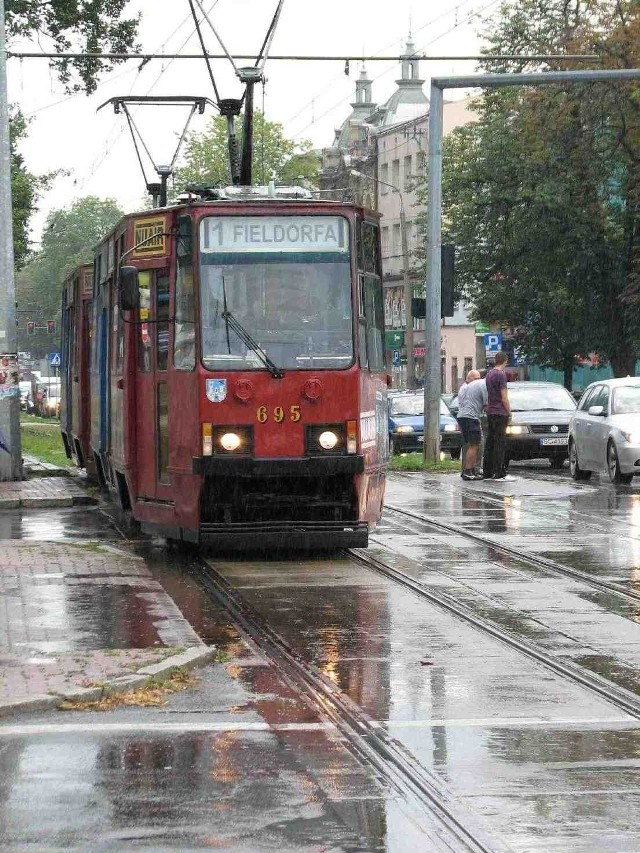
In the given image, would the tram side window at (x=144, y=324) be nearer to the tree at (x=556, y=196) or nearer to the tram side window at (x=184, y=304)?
the tram side window at (x=184, y=304)

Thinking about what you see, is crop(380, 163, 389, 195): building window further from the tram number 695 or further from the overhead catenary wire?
the tram number 695

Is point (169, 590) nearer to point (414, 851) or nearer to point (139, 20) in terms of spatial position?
point (414, 851)

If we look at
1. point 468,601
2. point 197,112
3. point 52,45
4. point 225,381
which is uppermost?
point 52,45

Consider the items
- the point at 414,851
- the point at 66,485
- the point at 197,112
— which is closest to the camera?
the point at 414,851

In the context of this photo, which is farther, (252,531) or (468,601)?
(252,531)

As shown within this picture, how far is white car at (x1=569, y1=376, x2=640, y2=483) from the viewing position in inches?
1032

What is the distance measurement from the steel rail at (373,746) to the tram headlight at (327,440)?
3.54 meters

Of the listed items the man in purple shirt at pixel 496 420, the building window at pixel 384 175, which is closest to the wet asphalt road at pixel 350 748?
the man in purple shirt at pixel 496 420

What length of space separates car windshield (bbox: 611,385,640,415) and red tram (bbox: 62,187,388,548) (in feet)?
39.3

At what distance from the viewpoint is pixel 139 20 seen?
115 ft

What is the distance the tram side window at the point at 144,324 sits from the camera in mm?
16000

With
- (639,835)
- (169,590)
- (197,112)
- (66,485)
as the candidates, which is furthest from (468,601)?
(197,112)

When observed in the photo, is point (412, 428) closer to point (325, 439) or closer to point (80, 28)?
point (80, 28)

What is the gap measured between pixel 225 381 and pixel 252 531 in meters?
1.33
